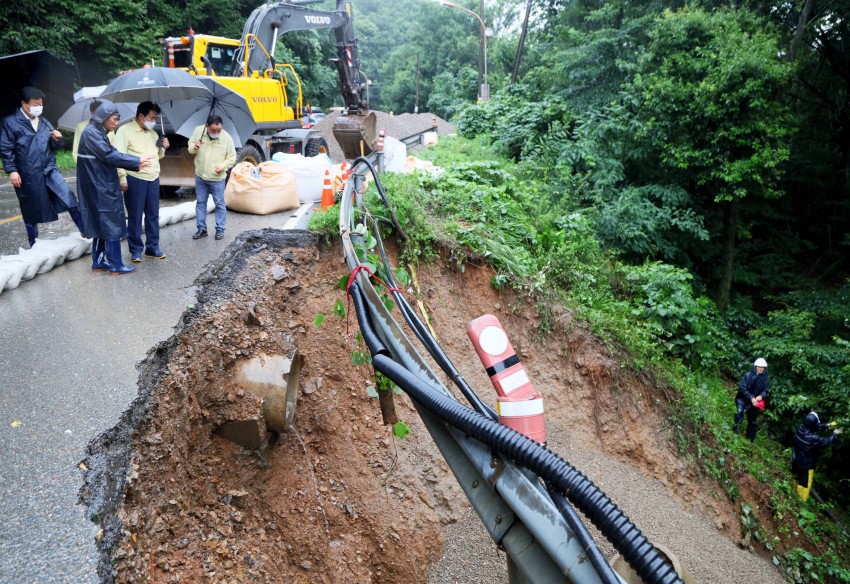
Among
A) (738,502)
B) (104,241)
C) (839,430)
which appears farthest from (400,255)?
(839,430)

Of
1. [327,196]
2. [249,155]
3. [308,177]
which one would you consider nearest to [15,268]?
[327,196]

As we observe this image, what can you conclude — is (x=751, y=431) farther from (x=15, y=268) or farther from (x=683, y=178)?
(x=15, y=268)

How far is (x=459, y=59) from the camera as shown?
160ft

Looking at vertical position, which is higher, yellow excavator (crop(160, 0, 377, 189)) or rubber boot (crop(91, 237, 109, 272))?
yellow excavator (crop(160, 0, 377, 189))

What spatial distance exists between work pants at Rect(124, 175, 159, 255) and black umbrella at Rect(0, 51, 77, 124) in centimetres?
147

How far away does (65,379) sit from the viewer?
4246mm

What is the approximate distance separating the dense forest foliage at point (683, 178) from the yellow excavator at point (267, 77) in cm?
349

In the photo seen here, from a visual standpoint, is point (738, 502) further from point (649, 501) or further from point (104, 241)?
point (104, 241)

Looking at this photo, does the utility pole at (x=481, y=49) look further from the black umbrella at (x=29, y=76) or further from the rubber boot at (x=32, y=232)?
the rubber boot at (x=32, y=232)

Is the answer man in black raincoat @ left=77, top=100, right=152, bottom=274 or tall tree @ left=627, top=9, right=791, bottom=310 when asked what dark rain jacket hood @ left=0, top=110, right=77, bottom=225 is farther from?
tall tree @ left=627, top=9, right=791, bottom=310

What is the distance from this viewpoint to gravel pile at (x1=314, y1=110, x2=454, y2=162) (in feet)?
69.9

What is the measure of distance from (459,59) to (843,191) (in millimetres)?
36715

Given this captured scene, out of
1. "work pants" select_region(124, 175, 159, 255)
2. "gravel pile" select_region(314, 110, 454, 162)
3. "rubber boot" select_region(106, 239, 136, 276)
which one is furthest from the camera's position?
"gravel pile" select_region(314, 110, 454, 162)

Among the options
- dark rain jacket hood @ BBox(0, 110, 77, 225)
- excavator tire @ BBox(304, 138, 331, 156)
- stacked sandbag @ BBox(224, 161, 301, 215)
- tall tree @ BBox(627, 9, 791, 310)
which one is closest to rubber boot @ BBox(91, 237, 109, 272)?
dark rain jacket hood @ BBox(0, 110, 77, 225)
